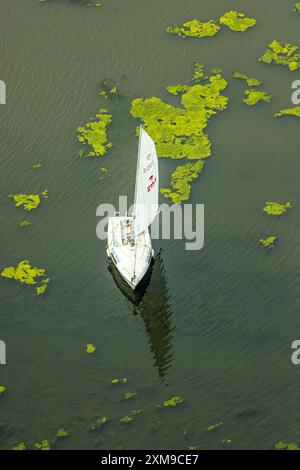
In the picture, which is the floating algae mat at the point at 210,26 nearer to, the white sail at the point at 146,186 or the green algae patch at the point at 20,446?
the white sail at the point at 146,186

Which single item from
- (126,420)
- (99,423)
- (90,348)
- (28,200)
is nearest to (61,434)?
(99,423)

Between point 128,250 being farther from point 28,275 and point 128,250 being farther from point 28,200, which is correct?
point 28,200

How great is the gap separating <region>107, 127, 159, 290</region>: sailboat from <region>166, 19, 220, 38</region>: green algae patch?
12178 mm

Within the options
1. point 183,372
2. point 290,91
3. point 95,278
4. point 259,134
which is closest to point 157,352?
point 183,372

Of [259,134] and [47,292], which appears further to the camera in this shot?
[259,134]

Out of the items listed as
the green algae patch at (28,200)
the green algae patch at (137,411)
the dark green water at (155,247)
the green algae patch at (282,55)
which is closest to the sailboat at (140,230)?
the dark green water at (155,247)

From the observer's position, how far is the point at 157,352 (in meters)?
30.0

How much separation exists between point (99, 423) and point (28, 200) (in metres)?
11.0

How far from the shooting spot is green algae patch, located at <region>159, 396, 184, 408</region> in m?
28.3

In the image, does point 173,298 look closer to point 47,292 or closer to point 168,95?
point 47,292

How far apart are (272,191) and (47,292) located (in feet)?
34.4

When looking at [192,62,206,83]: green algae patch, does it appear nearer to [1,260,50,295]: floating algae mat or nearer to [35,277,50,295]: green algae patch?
[1,260,50,295]: floating algae mat

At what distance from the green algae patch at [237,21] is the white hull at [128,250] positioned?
14.1 meters

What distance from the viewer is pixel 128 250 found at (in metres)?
32.3
